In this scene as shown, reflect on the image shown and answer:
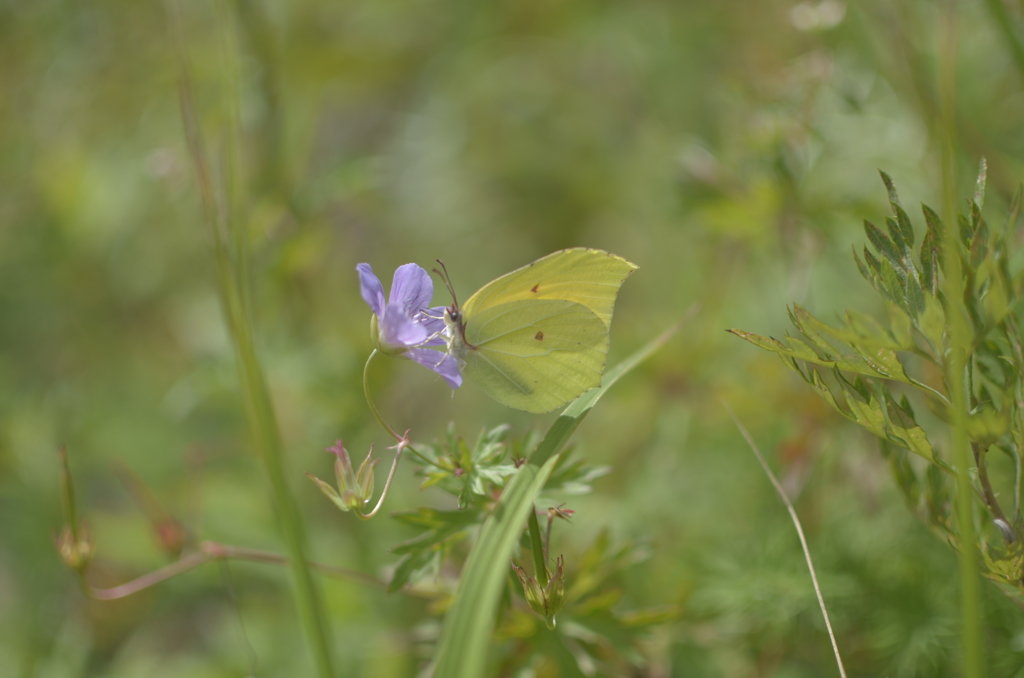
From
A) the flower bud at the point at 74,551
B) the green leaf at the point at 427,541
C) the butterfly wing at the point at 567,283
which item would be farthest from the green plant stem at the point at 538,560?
the flower bud at the point at 74,551

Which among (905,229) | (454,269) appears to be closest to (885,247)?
(905,229)

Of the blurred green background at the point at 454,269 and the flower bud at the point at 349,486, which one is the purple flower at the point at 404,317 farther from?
the blurred green background at the point at 454,269

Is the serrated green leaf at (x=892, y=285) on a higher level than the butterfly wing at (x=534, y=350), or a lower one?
higher

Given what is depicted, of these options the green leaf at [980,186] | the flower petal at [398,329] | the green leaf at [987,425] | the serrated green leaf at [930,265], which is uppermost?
the green leaf at [980,186]

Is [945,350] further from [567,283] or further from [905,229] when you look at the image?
[567,283]

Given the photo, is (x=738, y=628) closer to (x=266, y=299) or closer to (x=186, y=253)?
(x=266, y=299)

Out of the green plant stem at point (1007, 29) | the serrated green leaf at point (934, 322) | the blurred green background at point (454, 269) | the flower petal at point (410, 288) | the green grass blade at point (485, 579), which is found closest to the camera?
the green grass blade at point (485, 579)

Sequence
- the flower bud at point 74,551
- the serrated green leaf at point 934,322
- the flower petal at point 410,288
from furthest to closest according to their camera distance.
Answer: the flower bud at point 74,551 → the flower petal at point 410,288 → the serrated green leaf at point 934,322
